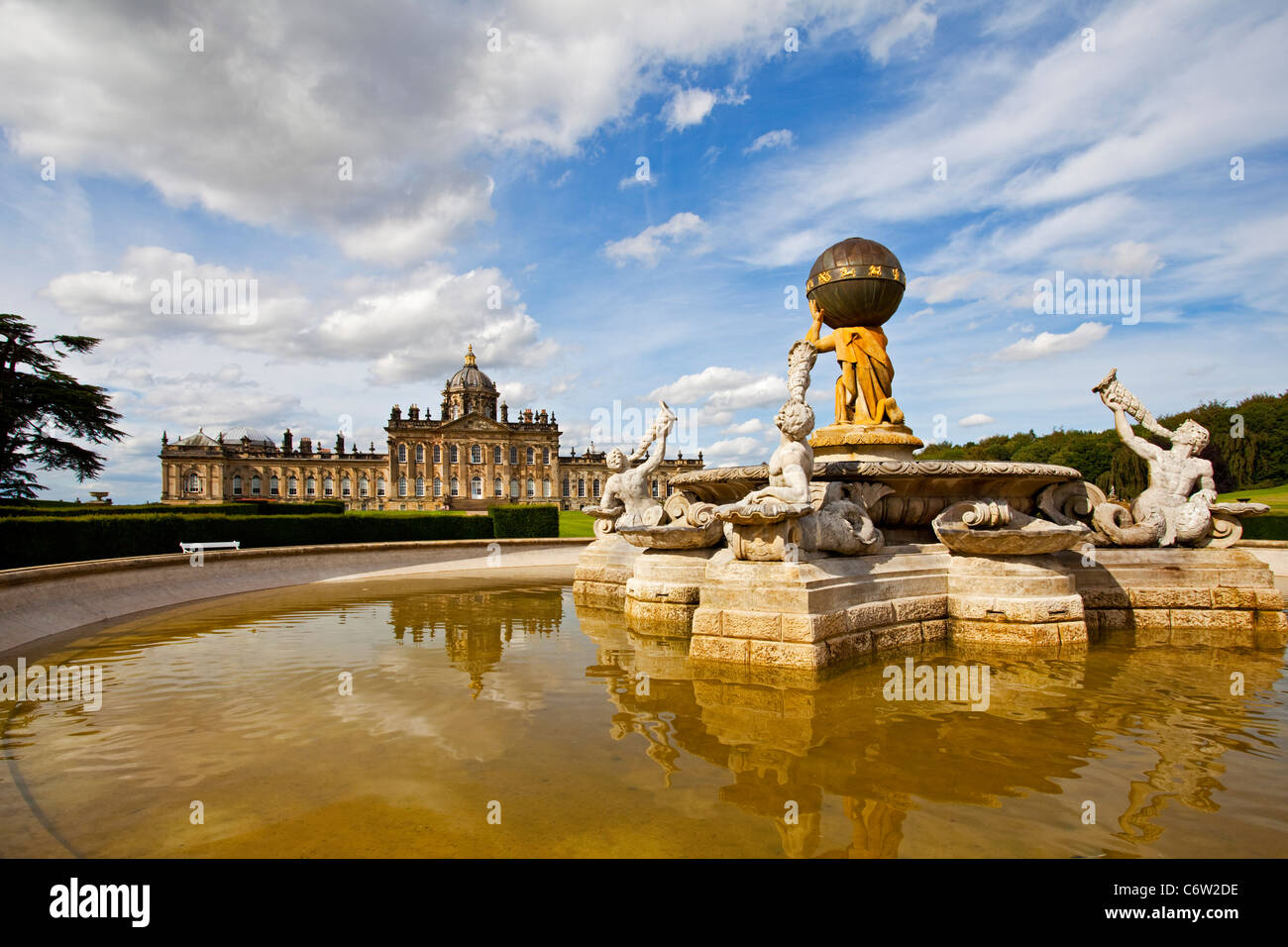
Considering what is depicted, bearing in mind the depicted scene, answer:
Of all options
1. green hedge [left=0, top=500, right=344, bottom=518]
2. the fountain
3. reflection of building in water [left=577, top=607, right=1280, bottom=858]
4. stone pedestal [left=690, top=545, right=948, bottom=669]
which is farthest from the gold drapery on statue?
green hedge [left=0, top=500, right=344, bottom=518]

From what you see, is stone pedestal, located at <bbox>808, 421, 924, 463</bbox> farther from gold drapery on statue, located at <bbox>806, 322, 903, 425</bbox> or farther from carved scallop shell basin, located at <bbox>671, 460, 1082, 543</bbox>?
carved scallop shell basin, located at <bbox>671, 460, 1082, 543</bbox>

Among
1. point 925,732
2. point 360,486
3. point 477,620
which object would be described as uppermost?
point 360,486

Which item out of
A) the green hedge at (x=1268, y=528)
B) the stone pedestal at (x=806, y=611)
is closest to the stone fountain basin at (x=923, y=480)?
the stone pedestal at (x=806, y=611)

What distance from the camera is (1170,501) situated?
303 inches

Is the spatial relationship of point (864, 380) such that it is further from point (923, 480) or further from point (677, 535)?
point (677, 535)

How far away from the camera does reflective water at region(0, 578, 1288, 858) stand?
2877 mm

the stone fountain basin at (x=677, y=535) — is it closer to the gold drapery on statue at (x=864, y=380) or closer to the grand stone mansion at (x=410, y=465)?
the gold drapery on statue at (x=864, y=380)

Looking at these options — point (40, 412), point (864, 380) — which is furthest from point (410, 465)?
point (864, 380)

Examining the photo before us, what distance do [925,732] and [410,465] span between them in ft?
258

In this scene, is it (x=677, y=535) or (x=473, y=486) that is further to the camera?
(x=473, y=486)

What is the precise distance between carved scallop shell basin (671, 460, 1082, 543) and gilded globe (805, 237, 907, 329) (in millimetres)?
3125

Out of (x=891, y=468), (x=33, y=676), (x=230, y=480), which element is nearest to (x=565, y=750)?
(x=891, y=468)

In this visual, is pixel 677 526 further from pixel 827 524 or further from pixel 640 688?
Answer: pixel 640 688
